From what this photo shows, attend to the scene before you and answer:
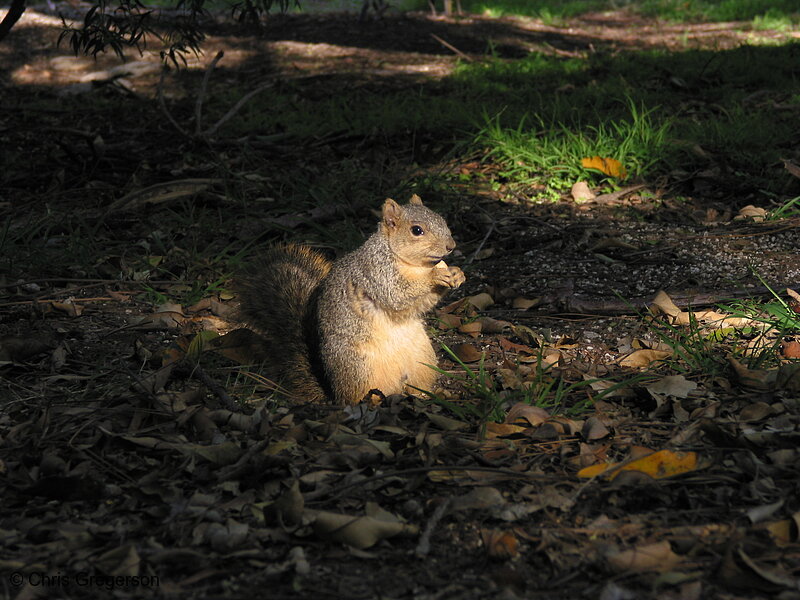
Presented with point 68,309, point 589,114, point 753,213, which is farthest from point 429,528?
point 589,114

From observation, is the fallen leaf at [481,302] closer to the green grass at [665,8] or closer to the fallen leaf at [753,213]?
the fallen leaf at [753,213]

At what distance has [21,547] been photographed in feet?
5.87

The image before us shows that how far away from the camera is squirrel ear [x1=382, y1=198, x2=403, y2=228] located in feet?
9.93

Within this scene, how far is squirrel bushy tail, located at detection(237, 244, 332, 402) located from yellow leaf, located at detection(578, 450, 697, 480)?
130 centimetres

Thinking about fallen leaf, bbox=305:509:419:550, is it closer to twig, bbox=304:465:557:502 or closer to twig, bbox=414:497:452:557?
twig, bbox=414:497:452:557

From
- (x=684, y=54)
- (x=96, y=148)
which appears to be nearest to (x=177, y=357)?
(x=96, y=148)

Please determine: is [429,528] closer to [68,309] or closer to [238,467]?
[238,467]

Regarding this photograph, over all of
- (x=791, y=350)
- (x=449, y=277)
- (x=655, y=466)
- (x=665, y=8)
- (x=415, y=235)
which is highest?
(x=665, y=8)

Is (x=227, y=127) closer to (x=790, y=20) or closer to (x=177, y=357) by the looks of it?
(x=177, y=357)

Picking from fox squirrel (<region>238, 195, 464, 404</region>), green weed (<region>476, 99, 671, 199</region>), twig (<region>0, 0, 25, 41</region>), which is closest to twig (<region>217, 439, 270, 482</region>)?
fox squirrel (<region>238, 195, 464, 404</region>)

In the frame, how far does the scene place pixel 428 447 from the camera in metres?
2.19

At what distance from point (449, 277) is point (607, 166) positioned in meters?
1.97

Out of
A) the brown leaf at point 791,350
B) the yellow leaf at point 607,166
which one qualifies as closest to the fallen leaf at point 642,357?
the brown leaf at point 791,350

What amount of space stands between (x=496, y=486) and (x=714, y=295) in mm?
1653
